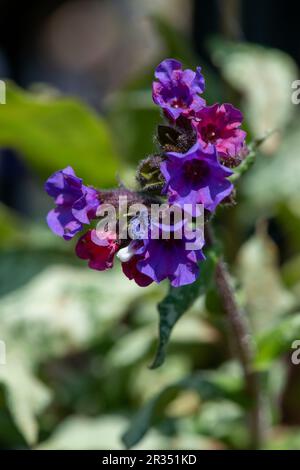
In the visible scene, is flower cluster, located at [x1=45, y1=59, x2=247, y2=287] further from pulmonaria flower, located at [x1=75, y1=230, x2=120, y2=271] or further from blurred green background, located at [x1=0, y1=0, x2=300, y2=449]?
blurred green background, located at [x1=0, y1=0, x2=300, y2=449]

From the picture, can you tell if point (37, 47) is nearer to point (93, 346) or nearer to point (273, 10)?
point (273, 10)

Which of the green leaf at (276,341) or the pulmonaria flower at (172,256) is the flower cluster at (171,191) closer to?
the pulmonaria flower at (172,256)

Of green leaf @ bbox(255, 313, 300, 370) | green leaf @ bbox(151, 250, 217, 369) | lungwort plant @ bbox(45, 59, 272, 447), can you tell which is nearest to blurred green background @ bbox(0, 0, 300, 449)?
green leaf @ bbox(255, 313, 300, 370)

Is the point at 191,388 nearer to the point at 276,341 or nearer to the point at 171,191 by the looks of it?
the point at 276,341
